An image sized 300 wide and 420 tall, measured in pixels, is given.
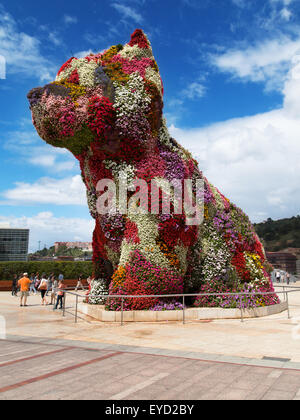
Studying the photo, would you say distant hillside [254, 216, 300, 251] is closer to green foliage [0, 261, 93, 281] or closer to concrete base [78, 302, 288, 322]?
green foliage [0, 261, 93, 281]

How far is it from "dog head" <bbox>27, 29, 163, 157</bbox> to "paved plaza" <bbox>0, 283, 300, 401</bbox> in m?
6.47

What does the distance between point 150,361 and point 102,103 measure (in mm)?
8791

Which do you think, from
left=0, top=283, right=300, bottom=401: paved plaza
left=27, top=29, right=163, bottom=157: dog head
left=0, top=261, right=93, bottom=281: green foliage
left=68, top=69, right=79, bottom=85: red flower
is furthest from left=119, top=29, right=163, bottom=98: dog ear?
left=0, top=261, right=93, bottom=281: green foliage

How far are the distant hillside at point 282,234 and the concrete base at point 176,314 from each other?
9745 centimetres

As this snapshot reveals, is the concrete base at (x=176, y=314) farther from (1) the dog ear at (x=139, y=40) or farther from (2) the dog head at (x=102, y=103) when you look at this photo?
(1) the dog ear at (x=139, y=40)

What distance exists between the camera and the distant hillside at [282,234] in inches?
4232

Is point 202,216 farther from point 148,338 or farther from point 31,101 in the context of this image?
point 31,101

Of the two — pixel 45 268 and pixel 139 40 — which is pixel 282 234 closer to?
pixel 45 268

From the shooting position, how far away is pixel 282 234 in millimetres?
115562

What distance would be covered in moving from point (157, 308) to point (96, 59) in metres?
9.48

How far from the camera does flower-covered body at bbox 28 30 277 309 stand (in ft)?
39.4

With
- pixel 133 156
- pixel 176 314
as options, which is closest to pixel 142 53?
pixel 133 156
